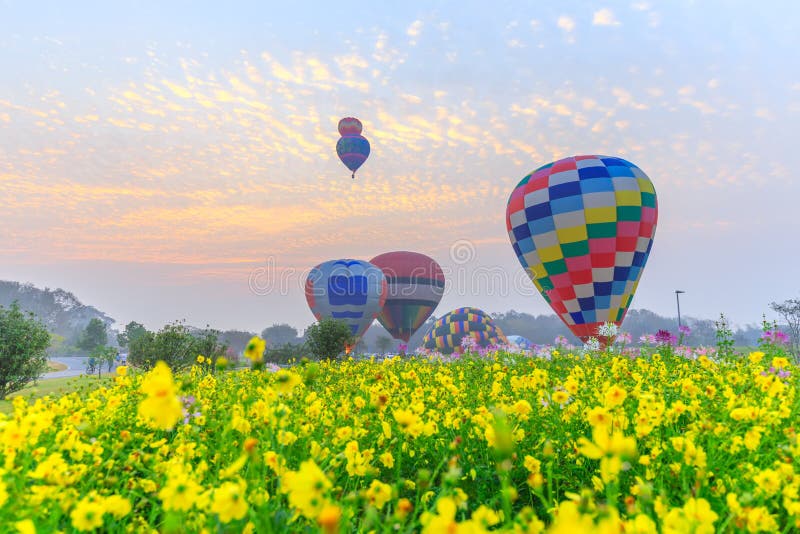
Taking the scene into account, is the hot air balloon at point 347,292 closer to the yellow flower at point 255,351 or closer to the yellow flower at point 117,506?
the yellow flower at point 255,351

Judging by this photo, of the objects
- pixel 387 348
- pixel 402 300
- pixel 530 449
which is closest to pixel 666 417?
pixel 530 449

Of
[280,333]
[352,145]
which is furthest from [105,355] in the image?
[280,333]

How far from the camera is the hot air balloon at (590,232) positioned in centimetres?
1780

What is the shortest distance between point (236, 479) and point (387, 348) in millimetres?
106141

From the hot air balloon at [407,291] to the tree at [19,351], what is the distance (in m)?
30.1

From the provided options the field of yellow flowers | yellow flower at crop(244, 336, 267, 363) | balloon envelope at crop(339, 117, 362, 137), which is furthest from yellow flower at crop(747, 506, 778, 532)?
balloon envelope at crop(339, 117, 362, 137)

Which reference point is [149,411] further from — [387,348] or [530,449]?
[387,348]

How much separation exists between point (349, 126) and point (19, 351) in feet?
97.8

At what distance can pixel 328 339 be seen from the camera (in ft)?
79.1

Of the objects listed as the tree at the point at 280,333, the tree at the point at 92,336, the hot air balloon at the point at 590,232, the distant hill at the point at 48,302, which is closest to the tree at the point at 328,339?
the hot air balloon at the point at 590,232

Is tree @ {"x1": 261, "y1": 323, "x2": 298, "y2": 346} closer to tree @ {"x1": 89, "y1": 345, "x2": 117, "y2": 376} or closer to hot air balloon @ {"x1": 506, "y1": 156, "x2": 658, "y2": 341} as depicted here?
tree @ {"x1": 89, "y1": 345, "x2": 117, "y2": 376}

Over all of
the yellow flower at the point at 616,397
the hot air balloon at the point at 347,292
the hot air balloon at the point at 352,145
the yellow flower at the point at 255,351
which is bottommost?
the yellow flower at the point at 616,397

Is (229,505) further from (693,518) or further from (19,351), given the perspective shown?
(19,351)

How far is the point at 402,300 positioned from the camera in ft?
146
